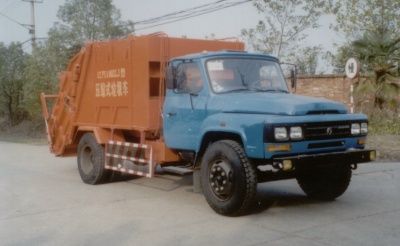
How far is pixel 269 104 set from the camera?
7.74 metres

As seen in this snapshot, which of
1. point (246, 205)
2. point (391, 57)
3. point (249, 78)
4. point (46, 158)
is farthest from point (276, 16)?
point (246, 205)

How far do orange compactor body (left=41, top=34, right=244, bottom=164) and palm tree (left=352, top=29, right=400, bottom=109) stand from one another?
11201 millimetres

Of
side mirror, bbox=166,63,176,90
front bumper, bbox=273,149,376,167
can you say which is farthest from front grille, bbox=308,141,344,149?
side mirror, bbox=166,63,176,90

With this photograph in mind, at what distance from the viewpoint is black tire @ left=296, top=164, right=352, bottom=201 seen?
894 centimetres

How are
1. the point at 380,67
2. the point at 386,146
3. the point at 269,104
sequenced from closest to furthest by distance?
the point at 269,104 → the point at 386,146 → the point at 380,67

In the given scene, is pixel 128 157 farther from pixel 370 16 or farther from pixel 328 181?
pixel 370 16

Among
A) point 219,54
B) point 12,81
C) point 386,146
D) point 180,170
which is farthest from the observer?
point 12,81

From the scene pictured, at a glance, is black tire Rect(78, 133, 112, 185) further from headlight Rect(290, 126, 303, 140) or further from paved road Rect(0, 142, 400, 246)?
headlight Rect(290, 126, 303, 140)

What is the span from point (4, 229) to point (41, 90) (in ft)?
74.4

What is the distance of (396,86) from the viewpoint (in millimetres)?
20656

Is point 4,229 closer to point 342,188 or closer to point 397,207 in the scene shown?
point 342,188

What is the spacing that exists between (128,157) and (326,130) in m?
4.08

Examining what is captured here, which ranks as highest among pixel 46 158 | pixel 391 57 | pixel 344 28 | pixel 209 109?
pixel 344 28

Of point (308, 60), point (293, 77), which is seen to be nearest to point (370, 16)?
point (308, 60)
